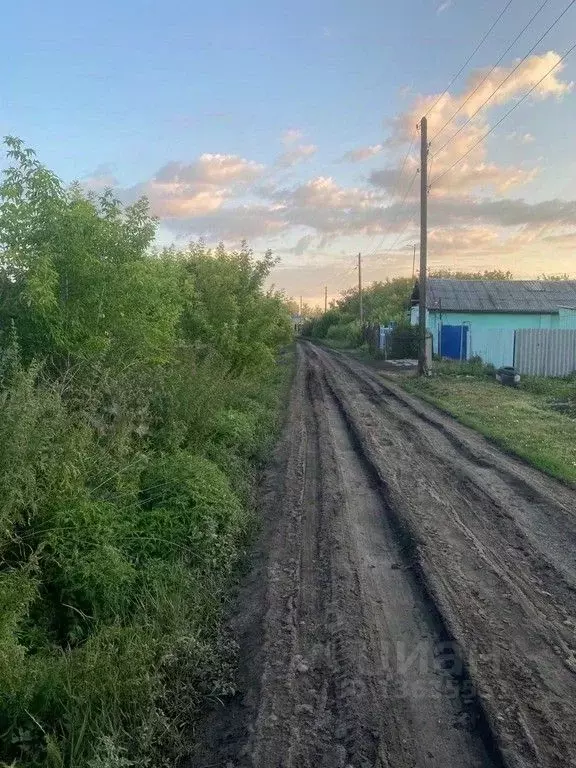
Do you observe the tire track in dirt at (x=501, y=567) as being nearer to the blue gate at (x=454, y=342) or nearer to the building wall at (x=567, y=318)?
the blue gate at (x=454, y=342)

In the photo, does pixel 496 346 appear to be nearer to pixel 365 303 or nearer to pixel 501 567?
pixel 501 567

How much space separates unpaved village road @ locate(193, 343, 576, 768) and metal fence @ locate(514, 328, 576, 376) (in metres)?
13.1

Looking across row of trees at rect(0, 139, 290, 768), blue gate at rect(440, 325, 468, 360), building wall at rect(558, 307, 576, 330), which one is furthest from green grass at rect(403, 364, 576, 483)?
building wall at rect(558, 307, 576, 330)

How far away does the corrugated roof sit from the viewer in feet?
106

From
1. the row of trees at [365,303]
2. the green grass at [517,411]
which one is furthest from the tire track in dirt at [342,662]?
the row of trees at [365,303]

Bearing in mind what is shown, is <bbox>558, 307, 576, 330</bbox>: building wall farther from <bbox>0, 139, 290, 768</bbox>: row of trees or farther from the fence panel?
<bbox>0, 139, 290, 768</bbox>: row of trees

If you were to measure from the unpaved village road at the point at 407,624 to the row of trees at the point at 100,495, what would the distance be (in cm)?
44

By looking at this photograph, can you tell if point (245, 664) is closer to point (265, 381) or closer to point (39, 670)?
point (39, 670)

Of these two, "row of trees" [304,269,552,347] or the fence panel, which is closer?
the fence panel

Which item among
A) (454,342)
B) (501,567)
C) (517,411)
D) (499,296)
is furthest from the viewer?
(499,296)

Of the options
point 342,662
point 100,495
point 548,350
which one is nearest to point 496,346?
point 548,350

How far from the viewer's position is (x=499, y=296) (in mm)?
33750

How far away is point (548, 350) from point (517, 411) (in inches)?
304

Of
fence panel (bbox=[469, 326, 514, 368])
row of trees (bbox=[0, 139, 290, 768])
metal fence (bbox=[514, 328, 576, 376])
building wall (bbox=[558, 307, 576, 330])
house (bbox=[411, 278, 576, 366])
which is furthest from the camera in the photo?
house (bbox=[411, 278, 576, 366])
